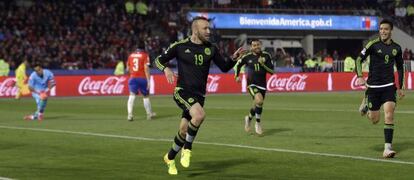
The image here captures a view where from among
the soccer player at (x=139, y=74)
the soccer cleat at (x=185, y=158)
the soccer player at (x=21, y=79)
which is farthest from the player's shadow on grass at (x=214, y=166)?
the soccer player at (x=21, y=79)

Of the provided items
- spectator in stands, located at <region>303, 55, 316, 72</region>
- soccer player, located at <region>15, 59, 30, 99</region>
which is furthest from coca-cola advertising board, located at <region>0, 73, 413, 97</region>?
spectator in stands, located at <region>303, 55, 316, 72</region>

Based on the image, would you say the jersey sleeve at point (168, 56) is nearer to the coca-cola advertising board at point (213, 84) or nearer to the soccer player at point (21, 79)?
the coca-cola advertising board at point (213, 84)

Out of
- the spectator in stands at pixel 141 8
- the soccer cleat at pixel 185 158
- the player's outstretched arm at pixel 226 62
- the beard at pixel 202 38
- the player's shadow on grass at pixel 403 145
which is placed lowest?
the player's shadow on grass at pixel 403 145

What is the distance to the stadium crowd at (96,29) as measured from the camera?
4456cm

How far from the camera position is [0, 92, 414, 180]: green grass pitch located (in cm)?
1059

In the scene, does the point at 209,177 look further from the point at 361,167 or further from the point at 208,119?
the point at 208,119

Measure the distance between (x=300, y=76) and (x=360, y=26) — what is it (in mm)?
18256

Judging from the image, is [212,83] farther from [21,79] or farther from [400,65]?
[400,65]

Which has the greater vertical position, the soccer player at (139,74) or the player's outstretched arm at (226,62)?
the player's outstretched arm at (226,62)

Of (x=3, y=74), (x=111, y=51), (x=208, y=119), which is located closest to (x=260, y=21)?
(x=111, y=51)

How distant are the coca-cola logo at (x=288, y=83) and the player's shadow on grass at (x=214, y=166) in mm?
30286

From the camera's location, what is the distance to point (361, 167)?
10867 millimetres

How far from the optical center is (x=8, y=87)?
37531 mm

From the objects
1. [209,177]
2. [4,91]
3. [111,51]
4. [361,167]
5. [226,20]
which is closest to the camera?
[209,177]
